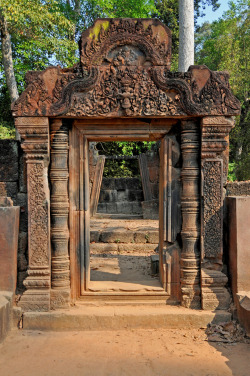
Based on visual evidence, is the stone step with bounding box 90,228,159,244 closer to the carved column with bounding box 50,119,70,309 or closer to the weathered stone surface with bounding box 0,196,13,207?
the carved column with bounding box 50,119,70,309

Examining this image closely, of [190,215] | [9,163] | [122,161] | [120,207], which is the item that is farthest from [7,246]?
[122,161]

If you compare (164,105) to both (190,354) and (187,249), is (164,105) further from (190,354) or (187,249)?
(190,354)

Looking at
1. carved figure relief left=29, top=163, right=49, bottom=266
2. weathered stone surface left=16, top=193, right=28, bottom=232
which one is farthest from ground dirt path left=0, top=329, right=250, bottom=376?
weathered stone surface left=16, top=193, right=28, bottom=232

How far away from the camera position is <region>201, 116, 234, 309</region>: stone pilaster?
4000 millimetres

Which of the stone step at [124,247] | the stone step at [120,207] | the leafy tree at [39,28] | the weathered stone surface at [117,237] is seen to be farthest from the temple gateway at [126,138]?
the stone step at [120,207]

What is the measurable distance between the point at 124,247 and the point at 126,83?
15.6 feet

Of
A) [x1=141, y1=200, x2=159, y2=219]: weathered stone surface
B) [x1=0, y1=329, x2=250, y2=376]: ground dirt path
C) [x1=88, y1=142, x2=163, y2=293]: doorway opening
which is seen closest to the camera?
[x1=0, y1=329, x2=250, y2=376]: ground dirt path

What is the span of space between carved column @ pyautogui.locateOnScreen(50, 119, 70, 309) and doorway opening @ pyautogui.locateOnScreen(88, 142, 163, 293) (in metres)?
0.39

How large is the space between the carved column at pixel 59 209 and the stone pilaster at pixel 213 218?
162 centimetres

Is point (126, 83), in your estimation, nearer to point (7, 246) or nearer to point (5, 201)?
point (5, 201)

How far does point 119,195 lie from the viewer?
13.9 meters

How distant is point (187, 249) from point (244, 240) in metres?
0.67

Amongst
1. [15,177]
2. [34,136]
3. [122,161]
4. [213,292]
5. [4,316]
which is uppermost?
[122,161]

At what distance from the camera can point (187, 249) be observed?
4.14m
